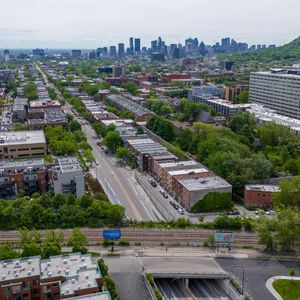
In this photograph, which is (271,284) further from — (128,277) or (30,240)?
(30,240)

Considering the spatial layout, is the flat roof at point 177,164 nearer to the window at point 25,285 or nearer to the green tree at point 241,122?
the green tree at point 241,122

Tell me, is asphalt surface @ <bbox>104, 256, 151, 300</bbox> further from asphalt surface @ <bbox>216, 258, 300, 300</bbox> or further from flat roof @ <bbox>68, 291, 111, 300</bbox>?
asphalt surface @ <bbox>216, 258, 300, 300</bbox>

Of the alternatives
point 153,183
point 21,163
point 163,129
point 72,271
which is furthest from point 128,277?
point 163,129

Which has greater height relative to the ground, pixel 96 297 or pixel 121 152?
pixel 96 297

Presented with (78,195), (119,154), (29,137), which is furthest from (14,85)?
(78,195)

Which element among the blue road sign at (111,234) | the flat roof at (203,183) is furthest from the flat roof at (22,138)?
the blue road sign at (111,234)
